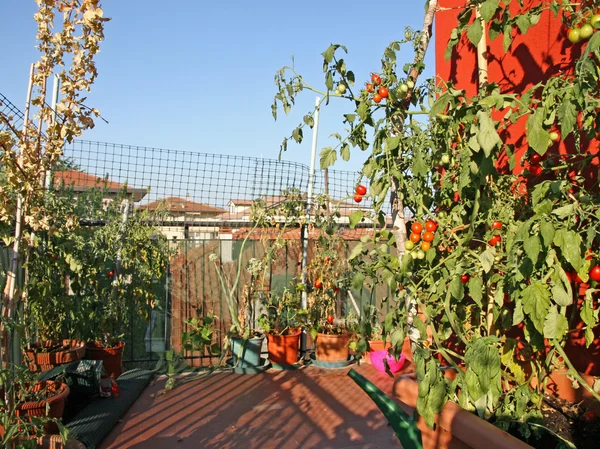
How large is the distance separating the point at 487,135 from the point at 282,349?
12.1ft

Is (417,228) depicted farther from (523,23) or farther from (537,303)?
(523,23)

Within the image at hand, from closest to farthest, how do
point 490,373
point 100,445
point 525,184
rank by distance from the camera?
point 490,373 < point 525,184 < point 100,445

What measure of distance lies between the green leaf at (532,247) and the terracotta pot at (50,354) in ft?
11.3

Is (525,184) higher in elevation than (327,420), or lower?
higher

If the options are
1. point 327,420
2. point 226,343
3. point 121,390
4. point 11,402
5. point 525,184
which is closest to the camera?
point 11,402

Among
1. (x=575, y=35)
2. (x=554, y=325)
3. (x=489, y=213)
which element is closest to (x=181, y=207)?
(x=489, y=213)

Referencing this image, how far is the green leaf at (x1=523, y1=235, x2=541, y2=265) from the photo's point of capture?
142 centimetres

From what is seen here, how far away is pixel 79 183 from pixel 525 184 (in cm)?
405

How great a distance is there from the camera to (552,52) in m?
2.66

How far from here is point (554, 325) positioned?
5.07 feet

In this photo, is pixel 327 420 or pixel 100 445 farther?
pixel 327 420

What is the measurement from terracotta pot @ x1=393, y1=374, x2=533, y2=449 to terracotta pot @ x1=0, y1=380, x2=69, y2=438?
2.00 meters

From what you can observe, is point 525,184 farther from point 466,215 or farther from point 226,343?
point 226,343

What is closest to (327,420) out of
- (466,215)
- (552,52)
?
(466,215)
